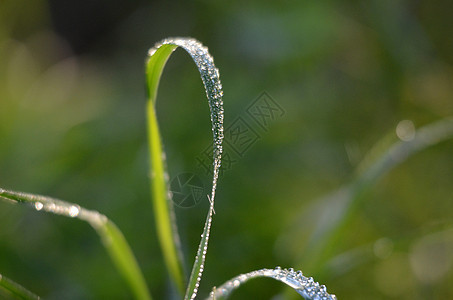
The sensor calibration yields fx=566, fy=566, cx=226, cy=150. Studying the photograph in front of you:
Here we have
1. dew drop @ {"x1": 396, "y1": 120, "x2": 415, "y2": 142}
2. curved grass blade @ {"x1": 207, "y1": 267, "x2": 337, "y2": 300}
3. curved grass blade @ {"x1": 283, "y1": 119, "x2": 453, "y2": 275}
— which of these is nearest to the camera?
curved grass blade @ {"x1": 207, "y1": 267, "x2": 337, "y2": 300}

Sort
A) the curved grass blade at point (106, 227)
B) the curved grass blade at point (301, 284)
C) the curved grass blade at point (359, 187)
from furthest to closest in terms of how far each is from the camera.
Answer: the curved grass blade at point (359, 187), the curved grass blade at point (106, 227), the curved grass blade at point (301, 284)

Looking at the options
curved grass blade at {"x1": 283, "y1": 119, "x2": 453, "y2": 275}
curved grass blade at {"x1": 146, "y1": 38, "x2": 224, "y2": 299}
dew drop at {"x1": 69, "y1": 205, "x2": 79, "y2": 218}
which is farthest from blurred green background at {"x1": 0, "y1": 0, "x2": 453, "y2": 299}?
dew drop at {"x1": 69, "y1": 205, "x2": 79, "y2": 218}

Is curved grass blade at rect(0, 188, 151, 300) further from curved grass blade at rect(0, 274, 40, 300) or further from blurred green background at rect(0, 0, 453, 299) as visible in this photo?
blurred green background at rect(0, 0, 453, 299)

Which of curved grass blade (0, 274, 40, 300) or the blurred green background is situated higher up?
the blurred green background

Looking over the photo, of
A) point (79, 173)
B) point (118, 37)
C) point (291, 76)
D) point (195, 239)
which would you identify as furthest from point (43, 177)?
point (118, 37)

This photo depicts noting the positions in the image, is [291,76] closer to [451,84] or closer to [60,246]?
[451,84]

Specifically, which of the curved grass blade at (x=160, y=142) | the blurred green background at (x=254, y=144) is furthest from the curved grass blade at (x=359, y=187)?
the curved grass blade at (x=160, y=142)

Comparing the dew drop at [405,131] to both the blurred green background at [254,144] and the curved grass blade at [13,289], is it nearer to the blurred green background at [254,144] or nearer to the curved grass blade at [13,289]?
the blurred green background at [254,144]
